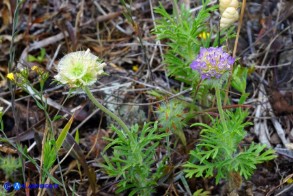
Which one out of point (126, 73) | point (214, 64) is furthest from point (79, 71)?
point (126, 73)

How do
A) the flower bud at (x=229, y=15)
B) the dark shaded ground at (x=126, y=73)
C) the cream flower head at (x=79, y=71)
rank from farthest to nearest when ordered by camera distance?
the dark shaded ground at (x=126, y=73)
the flower bud at (x=229, y=15)
the cream flower head at (x=79, y=71)

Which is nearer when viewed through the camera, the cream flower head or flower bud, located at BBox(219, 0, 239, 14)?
the cream flower head

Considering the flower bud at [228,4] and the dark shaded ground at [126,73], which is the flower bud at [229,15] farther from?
the dark shaded ground at [126,73]

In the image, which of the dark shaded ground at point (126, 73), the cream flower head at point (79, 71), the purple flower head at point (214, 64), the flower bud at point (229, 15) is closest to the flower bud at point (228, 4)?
the flower bud at point (229, 15)

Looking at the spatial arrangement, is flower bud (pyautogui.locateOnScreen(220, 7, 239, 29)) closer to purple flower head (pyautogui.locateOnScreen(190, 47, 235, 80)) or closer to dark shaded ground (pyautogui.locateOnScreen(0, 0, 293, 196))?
purple flower head (pyautogui.locateOnScreen(190, 47, 235, 80))

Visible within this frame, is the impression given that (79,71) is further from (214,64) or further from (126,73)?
(126,73)

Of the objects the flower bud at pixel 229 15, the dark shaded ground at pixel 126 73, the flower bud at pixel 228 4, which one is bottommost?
the dark shaded ground at pixel 126 73

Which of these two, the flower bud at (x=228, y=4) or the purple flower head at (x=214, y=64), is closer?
the purple flower head at (x=214, y=64)

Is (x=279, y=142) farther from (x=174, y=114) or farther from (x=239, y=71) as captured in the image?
(x=174, y=114)

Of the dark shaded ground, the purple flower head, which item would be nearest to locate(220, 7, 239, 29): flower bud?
the purple flower head
